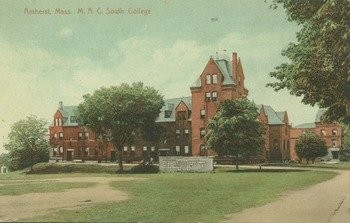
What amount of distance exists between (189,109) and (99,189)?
39.5m

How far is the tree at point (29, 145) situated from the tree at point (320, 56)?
3587 cm

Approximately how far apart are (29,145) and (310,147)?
34.0 metres

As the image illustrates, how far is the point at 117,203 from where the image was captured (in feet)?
60.3

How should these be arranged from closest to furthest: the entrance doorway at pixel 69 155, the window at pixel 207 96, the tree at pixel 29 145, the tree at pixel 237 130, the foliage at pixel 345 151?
the tree at pixel 237 130
the tree at pixel 29 145
the window at pixel 207 96
the entrance doorway at pixel 69 155
the foliage at pixel 345 151

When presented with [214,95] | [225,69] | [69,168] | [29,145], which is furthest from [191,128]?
[29,145]

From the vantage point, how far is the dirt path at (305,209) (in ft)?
48.2

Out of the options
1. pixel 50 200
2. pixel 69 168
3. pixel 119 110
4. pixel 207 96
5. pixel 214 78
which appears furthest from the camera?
pixel 207 96

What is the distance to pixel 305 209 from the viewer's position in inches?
668

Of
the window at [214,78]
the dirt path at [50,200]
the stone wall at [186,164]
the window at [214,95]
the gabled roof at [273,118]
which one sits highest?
the window at [214,78]

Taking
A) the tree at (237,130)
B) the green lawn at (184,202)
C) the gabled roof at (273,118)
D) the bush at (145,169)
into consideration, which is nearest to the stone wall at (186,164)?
the bush at (145,169)

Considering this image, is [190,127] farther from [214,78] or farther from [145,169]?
[145,169]

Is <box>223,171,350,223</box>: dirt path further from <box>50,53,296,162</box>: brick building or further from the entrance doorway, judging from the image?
the entrance doorway

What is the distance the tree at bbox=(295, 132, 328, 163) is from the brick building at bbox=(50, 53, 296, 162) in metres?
3.16

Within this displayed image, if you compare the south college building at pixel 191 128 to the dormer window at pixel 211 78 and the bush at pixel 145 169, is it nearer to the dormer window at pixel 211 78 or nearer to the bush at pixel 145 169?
the dormer window at pixel 211 78
